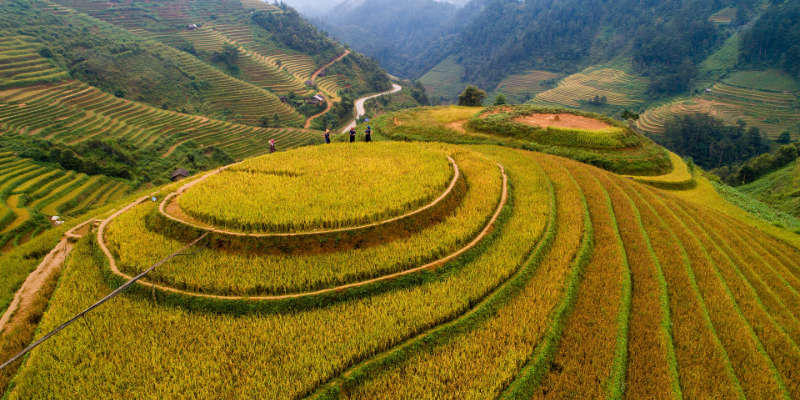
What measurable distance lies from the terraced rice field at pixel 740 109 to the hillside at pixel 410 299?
56.5 m

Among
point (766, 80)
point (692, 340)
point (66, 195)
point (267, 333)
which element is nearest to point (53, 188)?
point (66, 195)

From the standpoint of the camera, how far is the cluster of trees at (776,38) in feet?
197

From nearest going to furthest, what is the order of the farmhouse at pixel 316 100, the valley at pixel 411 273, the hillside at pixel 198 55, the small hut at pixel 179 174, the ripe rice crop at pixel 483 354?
the ripe rice crop at pixel 483 354, the valley at pixel 411 273, the small hut at pixel 179 174, the hillside at pixel 198 55, the farmhouse at pixel 316 100

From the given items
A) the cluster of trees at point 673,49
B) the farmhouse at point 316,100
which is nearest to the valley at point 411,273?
the farmhouse at point 316,100

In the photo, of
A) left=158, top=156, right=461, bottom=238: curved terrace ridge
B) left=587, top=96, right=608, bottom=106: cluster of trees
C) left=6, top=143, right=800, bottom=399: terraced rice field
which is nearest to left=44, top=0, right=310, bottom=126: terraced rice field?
left=158, top=156, right=461, bottom=238: curved terrace ridge

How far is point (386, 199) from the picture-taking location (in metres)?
9.78

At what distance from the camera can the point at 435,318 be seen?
6.53 meters

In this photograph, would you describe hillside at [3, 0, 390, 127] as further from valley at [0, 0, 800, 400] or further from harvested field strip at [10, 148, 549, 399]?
harvested field strip at [10, 148, 549, 399]

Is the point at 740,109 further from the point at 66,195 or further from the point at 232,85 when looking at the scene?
the point at 66,195

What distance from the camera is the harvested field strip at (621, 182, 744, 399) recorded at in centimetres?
572

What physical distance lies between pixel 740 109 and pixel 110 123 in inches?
3679

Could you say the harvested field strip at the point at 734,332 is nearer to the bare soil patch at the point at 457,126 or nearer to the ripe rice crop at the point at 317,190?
the ripe rice crop at the point at 317,190

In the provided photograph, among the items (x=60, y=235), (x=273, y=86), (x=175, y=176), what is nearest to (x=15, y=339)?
(x=60, y=235)

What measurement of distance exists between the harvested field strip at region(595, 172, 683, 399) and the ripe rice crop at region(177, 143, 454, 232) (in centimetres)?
607
